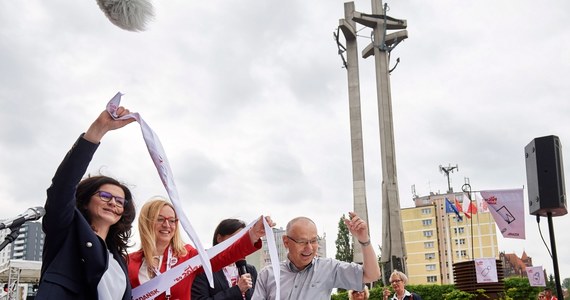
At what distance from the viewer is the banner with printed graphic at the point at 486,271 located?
14.7 meters

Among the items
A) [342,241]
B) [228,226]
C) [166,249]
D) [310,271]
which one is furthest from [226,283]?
[342,241]

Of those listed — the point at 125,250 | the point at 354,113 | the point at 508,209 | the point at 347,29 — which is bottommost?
the point at 125,250

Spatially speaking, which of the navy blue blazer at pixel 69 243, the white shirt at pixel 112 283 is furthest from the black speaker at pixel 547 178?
the navy blue blazer at pixel 69 243

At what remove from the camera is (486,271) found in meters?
14.8

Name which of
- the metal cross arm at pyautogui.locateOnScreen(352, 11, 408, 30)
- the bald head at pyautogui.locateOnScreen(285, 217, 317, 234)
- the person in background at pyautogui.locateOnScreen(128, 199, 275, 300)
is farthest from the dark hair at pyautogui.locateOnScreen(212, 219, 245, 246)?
the metal cross arm at pyautogui.locateOnScreen(352, 11, 408, 30)

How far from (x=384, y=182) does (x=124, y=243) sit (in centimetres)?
1753

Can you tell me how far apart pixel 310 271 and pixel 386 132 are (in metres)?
16.7

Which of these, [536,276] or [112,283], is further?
[536,276]

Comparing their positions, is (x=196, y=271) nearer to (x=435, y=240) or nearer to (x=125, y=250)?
(x=125, y=250)

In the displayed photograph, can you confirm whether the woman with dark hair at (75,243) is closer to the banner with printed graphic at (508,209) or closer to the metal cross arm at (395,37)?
the banner with printed graphic at (508,209)

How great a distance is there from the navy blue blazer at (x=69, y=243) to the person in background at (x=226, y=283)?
160cm

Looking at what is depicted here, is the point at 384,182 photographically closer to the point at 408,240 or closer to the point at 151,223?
the point at 151,223

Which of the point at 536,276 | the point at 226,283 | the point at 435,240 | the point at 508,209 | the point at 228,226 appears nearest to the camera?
the point at 226,283

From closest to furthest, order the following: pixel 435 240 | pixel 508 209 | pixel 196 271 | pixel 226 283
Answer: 1. pixel 196 271
2. pixel 226 283
3. pixel 508 209
4. pixel 435 240
